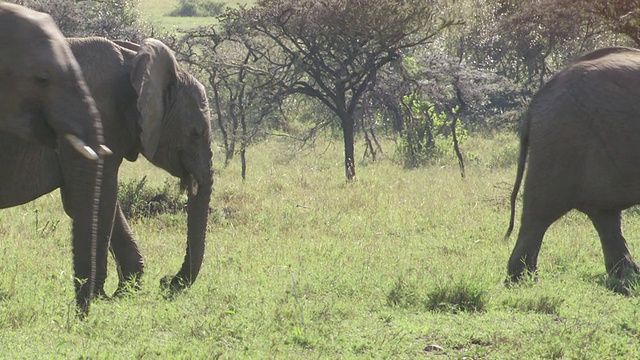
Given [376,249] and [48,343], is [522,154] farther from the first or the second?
[48,343]

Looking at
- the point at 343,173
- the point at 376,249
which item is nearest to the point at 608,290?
the point at 376,249

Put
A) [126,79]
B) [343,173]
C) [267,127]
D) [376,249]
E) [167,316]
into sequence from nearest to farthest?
[167,316] → [126,79] → [376,249] → [343,173] → [267,127]

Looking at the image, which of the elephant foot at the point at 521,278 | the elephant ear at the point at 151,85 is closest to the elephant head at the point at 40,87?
the elephant ear at the point at 151,85

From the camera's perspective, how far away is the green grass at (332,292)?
5.30m

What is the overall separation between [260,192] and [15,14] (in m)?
8.38

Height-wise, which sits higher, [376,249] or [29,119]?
[29,119]

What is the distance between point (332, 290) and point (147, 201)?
4.34 meters

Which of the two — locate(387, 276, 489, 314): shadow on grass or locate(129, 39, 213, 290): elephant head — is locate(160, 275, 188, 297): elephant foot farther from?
locate(387, 276, 489, 314): shadow on grass

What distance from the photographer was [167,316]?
5.80 metres

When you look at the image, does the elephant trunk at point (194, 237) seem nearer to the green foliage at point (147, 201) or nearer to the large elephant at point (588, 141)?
the large elephant at point (588, 141)

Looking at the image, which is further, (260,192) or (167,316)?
(260,192)

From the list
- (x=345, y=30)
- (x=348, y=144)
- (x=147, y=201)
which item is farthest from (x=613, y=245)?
(x=345, y=30)

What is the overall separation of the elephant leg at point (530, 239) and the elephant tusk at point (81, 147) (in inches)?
138

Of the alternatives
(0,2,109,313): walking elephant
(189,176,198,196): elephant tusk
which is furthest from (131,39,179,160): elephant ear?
(0,2,109,313): walking elephant
